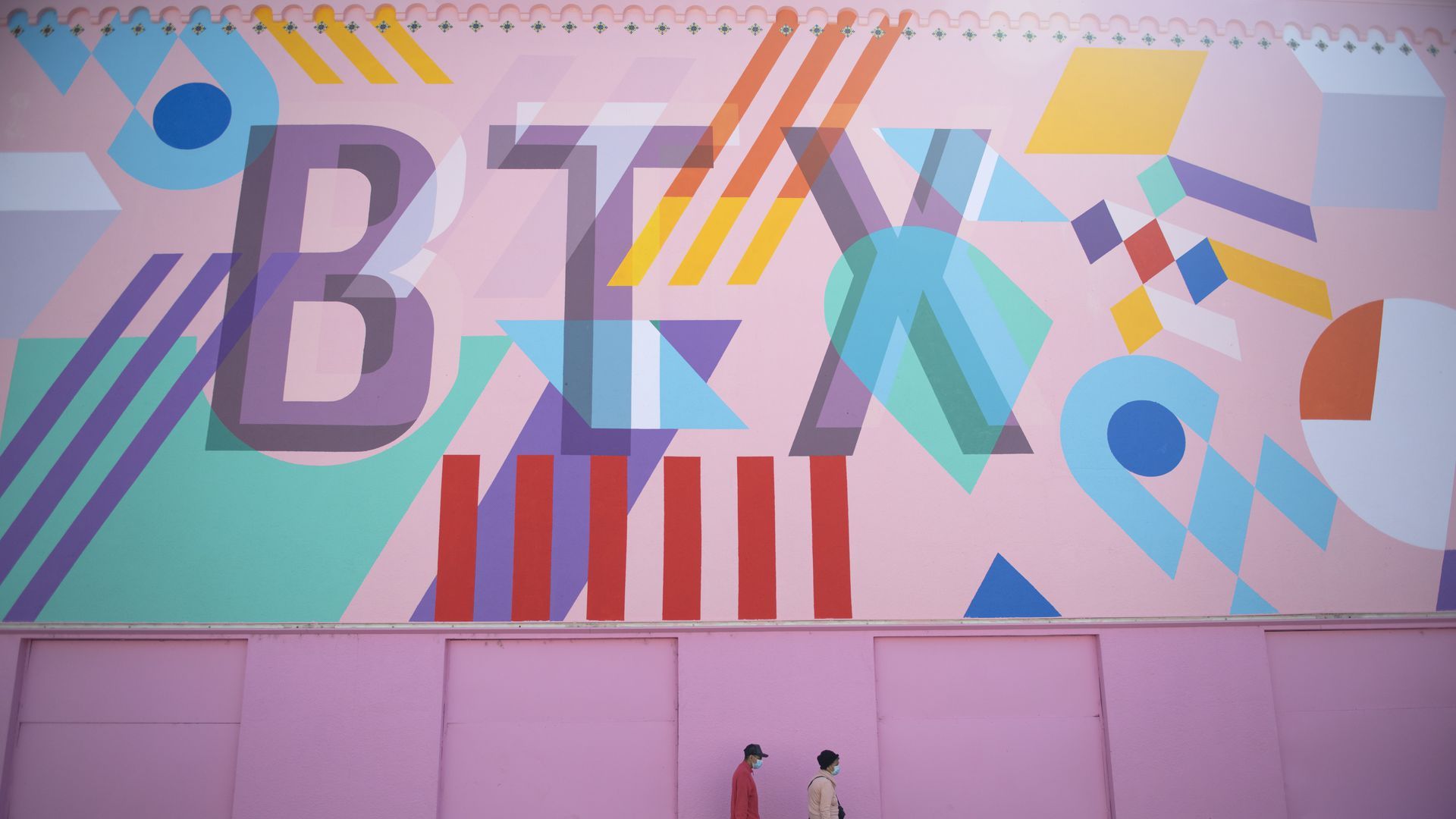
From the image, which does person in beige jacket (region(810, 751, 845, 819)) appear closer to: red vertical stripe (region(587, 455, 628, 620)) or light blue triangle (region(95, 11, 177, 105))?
red vertical stripe (region(587, 455, 628, 620))

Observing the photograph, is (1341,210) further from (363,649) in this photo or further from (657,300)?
(363,649)

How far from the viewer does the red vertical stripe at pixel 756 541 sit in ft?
21.2

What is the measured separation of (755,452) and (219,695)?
4.15 meters

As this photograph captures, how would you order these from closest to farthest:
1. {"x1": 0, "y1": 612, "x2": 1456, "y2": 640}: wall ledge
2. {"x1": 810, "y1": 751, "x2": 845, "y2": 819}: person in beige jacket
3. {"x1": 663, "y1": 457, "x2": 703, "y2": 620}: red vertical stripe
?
{"x1": 810, "y1": 751, "x2": 845, "y2": 819}: person in beige jacket → {"x1": 0, "y1": 612, "x2": 1456, "y2": 640}: wall ledge → {"x1": 663, "y1": 457, "x2": 703, "y2": 620}: red vertical stripe

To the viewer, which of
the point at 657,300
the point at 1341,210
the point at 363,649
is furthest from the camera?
the point at 1341,210

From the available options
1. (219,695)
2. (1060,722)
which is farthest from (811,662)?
(219,695)

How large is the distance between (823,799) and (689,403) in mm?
2861

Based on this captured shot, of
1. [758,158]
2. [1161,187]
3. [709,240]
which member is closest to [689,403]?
[709,240]

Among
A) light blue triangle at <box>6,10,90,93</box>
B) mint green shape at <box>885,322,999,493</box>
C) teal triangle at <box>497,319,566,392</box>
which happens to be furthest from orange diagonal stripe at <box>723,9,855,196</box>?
light blue triangle at <box>6,10,90,93</box>

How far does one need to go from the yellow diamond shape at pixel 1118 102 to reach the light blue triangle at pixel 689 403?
10.8 feet

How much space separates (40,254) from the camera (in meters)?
6.91

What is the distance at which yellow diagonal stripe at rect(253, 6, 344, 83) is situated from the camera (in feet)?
23.6

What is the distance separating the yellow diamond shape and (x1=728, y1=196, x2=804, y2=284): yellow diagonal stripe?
205cm

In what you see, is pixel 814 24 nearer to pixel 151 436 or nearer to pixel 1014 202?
pixel 1014 202
